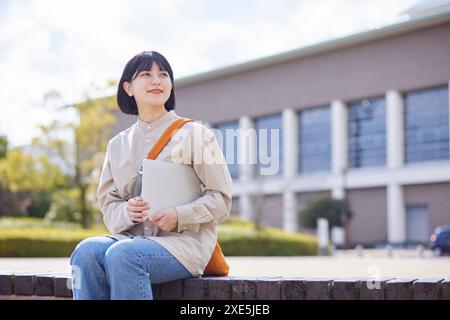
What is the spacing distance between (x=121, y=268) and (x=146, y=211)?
325 mm

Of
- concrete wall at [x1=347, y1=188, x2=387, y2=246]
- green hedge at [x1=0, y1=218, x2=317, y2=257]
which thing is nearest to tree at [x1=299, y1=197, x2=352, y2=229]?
concrete wall at [x1=347, y1=188, x2=387, y2=246]

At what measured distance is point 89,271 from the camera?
290 cm

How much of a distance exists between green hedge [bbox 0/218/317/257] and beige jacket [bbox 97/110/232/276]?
1207 cm

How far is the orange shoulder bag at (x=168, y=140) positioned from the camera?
311 cm

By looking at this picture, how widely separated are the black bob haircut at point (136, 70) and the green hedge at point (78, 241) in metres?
12.0

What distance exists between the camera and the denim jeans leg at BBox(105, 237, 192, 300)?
2.72 m

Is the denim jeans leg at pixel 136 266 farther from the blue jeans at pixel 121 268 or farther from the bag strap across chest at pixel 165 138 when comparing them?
the bag strap across chest at pixel 165 138

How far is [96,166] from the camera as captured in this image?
76.4 ft

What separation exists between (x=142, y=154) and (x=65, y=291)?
741 millimetres

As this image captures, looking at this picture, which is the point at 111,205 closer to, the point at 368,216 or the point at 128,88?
the point at 128,88

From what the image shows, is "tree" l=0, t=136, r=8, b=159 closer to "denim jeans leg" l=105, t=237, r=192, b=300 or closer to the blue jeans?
the blue jeans

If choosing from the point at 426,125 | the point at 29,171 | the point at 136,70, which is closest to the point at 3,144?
the point at 29,171

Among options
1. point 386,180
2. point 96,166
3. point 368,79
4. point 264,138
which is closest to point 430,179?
point 386,180

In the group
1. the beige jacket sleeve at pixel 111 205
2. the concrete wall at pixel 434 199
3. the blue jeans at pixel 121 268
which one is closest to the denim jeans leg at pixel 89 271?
the blue jeans at pixel 121 268
